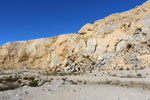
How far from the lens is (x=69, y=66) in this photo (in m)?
20.3

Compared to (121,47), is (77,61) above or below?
below

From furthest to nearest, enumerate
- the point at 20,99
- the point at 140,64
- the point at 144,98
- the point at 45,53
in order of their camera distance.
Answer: the point at 45,53 < the point at 140,64 < the point at 144,98 < the point at 20,99

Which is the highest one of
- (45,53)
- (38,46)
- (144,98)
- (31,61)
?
(38,46)

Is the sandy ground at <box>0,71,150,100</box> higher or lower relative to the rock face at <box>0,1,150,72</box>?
lower

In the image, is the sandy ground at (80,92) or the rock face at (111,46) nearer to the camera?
the sandy ground at (80,92)

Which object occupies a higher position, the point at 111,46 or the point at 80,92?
the point at 111,46

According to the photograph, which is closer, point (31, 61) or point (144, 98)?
point (144, 98)

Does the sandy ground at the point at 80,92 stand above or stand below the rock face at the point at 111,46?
below

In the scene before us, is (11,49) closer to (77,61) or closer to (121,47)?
(77,61)

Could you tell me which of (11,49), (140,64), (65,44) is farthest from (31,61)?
(140,64)

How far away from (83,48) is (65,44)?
20.3ft

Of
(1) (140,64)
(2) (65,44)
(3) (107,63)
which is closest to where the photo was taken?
(1) (140,64)

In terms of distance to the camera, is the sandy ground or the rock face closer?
the sandy ground

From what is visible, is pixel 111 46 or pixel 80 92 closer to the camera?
pixel 80 92
